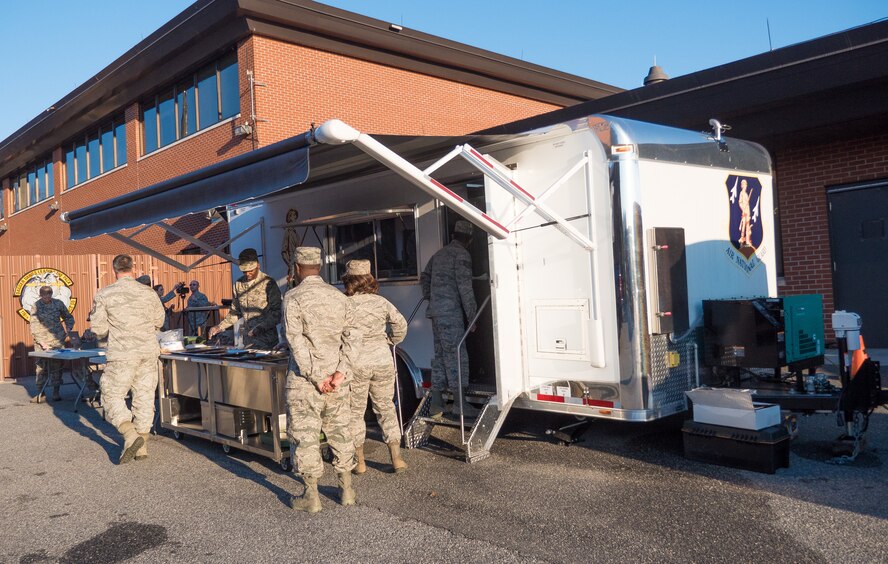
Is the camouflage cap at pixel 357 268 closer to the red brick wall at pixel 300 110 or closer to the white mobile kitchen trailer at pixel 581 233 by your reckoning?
the white mobile kitchen trailer at pixel 581 233

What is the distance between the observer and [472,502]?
4996 mm

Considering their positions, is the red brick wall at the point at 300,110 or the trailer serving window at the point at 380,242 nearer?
the trailer serving window at the point at 380,242

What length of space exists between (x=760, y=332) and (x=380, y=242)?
12.1 feet

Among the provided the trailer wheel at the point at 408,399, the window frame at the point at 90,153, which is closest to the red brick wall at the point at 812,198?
the trailer wheel at the point at 408,399

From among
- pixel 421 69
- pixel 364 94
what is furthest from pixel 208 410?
pixel 421 69

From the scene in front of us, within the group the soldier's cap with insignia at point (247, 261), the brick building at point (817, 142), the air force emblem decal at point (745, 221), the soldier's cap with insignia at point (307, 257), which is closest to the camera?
the soldier's cap with insignia at point (307, 257)

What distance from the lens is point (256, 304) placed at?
297 inches

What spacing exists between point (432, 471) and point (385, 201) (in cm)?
280

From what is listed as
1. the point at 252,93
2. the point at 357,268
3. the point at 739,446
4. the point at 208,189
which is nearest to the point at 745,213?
the point at 739,446

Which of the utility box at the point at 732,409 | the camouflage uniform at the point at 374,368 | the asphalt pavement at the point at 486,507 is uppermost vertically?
the camouflage uniform at the point at 374,368

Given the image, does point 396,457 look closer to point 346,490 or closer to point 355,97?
point 346,490

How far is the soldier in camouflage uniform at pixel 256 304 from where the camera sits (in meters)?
7.51

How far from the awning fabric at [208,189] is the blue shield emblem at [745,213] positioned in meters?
3.59

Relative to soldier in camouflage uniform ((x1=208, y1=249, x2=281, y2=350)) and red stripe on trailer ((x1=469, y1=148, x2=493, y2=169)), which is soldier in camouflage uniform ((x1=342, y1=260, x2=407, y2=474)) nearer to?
red stripe on trailer ((x1=469, y1=148, x2=493, y2=169))
